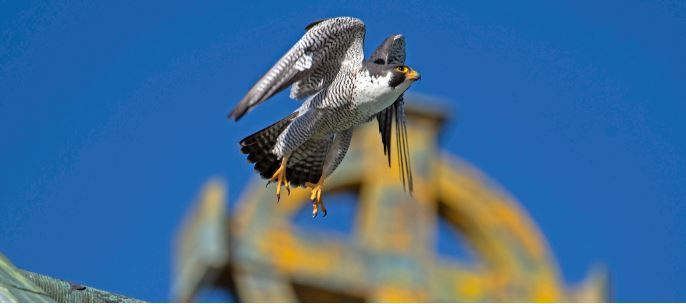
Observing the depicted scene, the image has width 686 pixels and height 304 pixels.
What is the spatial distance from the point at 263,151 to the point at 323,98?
3.08 feet

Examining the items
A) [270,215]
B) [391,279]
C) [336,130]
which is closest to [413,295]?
[391,279]

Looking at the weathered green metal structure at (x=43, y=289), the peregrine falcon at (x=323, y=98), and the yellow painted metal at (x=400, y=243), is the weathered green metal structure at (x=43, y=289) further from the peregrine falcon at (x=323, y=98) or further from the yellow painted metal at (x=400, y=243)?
the yellow painted metal at (x=400, y=243)

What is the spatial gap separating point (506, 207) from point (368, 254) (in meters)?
1.59

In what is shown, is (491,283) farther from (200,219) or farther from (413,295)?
(200,219)

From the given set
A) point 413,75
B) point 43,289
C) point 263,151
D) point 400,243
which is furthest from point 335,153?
point 400,243

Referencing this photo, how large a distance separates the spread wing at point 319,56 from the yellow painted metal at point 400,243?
316 inches

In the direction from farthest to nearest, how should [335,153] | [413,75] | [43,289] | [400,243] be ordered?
1. [400,243]
2. [335,153]
3. [413,75]
4. [43,289]

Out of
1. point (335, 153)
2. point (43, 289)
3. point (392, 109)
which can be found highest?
point (392, 109)

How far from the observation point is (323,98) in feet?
42.4

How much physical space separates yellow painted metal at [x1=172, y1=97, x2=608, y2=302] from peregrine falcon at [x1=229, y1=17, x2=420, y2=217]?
743 cm

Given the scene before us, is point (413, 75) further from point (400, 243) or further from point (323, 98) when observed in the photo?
point (400, 243)

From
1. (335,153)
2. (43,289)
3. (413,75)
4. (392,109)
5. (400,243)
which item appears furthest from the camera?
(400,243)

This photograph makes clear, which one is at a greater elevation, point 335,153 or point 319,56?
point 319,56

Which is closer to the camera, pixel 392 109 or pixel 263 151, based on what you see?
pixel 263 151
